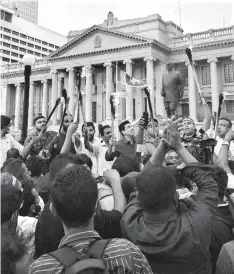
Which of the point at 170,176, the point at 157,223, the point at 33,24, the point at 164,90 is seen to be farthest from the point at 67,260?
the point at 33,24

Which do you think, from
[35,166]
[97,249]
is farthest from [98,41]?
[97,249]

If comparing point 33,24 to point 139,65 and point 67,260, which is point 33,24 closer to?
point 139,65

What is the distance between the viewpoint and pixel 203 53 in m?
41.1

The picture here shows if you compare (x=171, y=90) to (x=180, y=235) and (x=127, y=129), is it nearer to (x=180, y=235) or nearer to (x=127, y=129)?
(x=127, y=129)

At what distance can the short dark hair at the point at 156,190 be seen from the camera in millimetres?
2467

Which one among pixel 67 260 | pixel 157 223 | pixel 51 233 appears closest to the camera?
pixel 67 260

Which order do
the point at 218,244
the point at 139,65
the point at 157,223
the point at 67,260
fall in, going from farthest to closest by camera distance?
the point at 139,65
the point at 218,244
the point at 157,223
the point at 67,260

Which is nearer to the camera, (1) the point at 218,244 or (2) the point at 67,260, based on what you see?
(2) the point at 67,260

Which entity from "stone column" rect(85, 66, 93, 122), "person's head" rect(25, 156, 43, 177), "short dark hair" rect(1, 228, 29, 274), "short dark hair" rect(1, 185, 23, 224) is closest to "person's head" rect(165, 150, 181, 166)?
"person's head" rect(25, 156, 43, 177)

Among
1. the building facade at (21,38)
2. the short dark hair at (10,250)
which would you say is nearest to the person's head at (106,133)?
the short dark hair at (10,250)

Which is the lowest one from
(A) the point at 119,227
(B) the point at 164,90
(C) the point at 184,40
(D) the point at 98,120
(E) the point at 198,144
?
(A) the point at 119,227

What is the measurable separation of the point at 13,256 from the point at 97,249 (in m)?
0.61

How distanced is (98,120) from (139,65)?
31.0ft

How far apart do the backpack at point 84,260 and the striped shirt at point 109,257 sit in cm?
3
